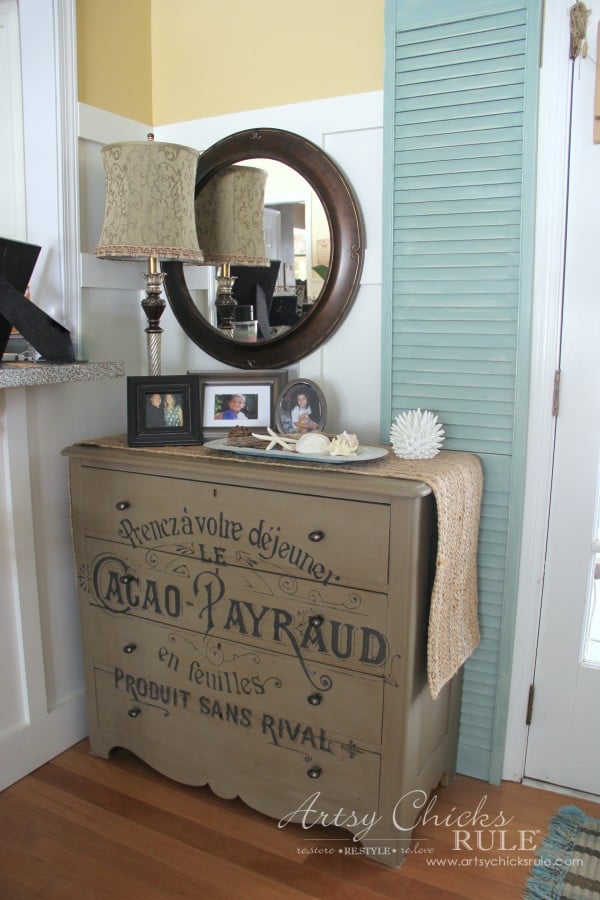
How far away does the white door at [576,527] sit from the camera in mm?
1769

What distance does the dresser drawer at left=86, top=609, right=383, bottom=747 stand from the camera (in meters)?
1.66

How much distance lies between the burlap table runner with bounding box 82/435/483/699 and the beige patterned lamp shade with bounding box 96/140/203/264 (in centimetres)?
52

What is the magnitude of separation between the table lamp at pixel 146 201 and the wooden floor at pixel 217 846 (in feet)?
4.73

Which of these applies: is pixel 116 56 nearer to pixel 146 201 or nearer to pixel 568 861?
pixel 146 201

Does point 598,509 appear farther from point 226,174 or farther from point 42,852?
point 42,852

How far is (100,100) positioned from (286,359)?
0.94 meters

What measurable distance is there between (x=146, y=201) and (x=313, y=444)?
783 millimetres

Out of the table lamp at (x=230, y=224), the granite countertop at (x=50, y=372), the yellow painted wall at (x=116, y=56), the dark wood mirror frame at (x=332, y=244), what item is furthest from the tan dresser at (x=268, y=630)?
the yellow painted wall at (x=116, y=56)

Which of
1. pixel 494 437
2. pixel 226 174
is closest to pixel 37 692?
pixel 494 437

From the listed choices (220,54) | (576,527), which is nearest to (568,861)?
(576,527)

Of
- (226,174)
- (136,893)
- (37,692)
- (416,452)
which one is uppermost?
(226,174)

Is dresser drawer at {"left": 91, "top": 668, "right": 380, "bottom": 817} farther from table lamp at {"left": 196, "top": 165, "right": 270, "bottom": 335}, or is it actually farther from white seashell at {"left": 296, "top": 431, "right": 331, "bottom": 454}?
table lamp at {"left": 196, "top": 165, "right": 270, "bottom": 335}

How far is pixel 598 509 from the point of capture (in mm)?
1866

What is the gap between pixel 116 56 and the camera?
2.20m
